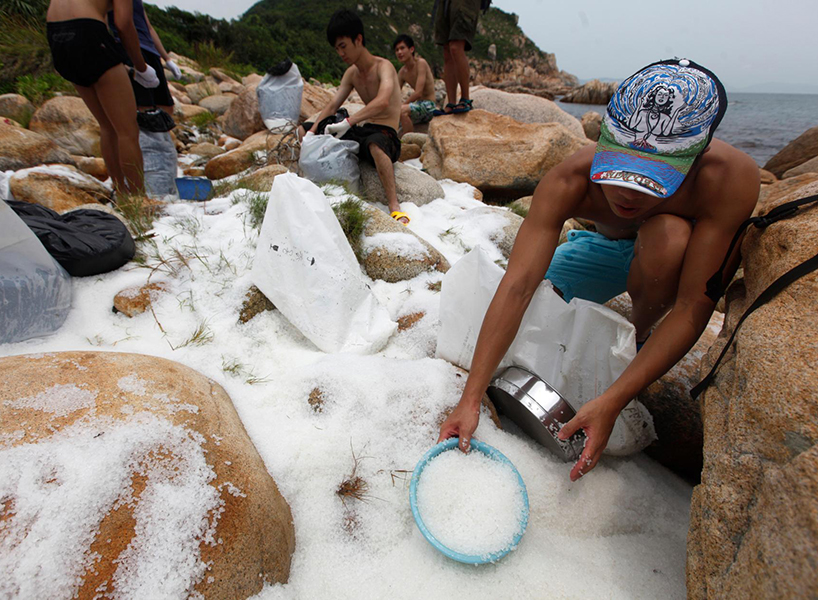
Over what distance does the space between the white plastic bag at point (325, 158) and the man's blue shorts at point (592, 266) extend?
7.14 ft

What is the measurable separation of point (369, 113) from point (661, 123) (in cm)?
Result: 316

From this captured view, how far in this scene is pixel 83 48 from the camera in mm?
2557

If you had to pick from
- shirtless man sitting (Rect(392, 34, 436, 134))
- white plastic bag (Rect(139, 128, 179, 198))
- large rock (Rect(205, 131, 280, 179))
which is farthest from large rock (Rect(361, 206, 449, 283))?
shirtless man sitting (Rect(392, 34, 436, 134))

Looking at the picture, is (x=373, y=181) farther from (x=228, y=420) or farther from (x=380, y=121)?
(x=228, y=420)

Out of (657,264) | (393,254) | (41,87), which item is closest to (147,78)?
(393,254)

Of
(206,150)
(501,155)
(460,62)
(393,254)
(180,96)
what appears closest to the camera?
(393,254)

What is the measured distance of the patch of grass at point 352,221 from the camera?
8.31 feet

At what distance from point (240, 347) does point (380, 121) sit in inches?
117

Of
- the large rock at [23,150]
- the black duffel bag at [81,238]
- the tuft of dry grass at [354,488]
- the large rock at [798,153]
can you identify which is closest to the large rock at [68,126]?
the large rock at [23,150]

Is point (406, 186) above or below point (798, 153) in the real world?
below

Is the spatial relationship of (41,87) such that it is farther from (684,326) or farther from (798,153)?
(798,153)

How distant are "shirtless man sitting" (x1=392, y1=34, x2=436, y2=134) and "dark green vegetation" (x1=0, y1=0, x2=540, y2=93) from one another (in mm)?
6594

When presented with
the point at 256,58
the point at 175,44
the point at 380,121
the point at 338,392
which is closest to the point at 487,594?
the point at 338,392

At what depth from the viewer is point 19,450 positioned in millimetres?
919
